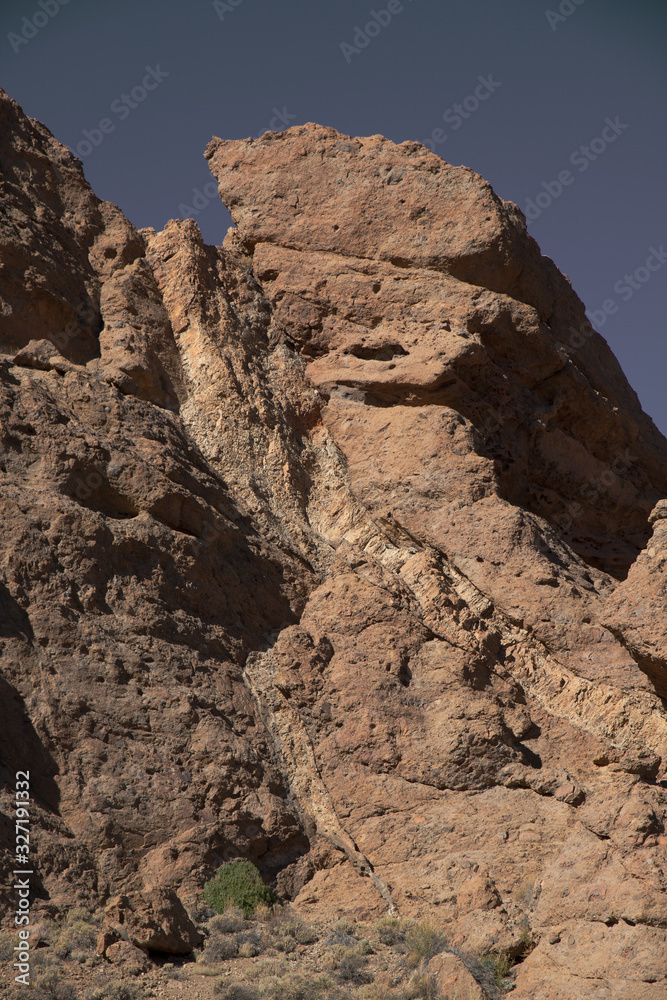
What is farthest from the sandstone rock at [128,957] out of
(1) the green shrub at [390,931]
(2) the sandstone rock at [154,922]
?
(1) the green shrub at [390,931]

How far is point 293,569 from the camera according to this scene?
478 inches

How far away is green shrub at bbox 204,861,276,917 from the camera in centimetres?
884

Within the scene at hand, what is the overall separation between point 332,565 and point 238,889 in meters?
4.69

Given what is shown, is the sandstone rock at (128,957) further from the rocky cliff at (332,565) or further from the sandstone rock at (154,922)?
the rocky cliff at (332,565)

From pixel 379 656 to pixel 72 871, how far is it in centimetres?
409

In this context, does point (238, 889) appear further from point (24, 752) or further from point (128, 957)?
point (24, 752)

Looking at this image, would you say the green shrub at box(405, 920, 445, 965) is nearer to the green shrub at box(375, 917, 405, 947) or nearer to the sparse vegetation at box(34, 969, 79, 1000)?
the green shrub at box(375, 917, 405, 947)

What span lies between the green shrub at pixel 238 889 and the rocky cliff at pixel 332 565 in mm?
190

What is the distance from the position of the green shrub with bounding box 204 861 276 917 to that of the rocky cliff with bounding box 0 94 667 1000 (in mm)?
190

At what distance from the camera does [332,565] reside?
490 inches

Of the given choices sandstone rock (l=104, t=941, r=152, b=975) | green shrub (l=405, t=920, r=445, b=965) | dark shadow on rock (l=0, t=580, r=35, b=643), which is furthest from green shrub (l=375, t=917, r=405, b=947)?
dark shadow on rock (l=0, t=580, r=35, b=643)

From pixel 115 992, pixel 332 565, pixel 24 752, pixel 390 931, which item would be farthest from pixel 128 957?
pixel 332 565

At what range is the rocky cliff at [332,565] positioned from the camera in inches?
352

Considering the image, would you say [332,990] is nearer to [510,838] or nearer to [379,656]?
[510,838]
